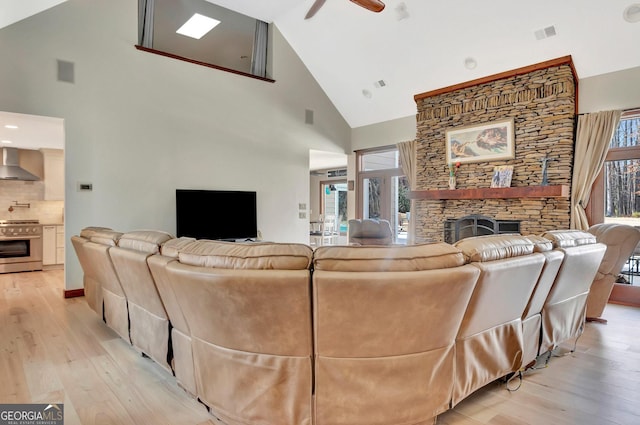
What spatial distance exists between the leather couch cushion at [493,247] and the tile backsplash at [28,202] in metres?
8.16

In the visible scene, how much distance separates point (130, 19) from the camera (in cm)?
516

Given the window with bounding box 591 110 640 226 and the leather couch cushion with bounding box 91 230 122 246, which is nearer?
the leather couch cushion with bounding box 91 230 122 246

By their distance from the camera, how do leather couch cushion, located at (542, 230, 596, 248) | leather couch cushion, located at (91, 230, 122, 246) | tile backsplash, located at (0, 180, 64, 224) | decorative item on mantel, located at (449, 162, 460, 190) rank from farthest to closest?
tile backsplash, located at (0, 180, 64, 224)
decorative item on mantel, located at (449, 162, 460, 190)
leather couch cushion, located at (91, 230, 122, 246)
leather couch cushion, located at (542, 230, 596, 248)

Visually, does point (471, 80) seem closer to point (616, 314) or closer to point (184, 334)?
point (616, 314)

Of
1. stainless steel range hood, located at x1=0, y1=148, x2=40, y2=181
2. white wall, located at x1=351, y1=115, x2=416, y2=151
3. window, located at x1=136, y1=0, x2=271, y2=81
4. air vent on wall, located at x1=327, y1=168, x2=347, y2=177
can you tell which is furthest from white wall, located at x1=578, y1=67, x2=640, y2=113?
stainless steel range hood, located at x1=0, y1=148, x2=40, y2=181

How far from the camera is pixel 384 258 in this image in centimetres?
168

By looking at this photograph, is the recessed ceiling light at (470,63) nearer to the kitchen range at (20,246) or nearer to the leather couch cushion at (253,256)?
the leather couch cushion at (253,256)

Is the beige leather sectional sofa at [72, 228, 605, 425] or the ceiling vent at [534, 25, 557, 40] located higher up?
the ceiling vent at [534, 25, 557, 40]

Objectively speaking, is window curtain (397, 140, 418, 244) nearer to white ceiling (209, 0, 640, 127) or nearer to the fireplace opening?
white ceiling (209, 0, 640, 127)

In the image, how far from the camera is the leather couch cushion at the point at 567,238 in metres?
2.55

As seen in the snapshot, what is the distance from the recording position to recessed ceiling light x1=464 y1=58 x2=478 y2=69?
5355mm

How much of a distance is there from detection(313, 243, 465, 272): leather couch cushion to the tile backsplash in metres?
7.79

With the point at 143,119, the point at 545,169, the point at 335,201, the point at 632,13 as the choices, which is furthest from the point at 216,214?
the point at 335,201

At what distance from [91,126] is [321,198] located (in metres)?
8.16
